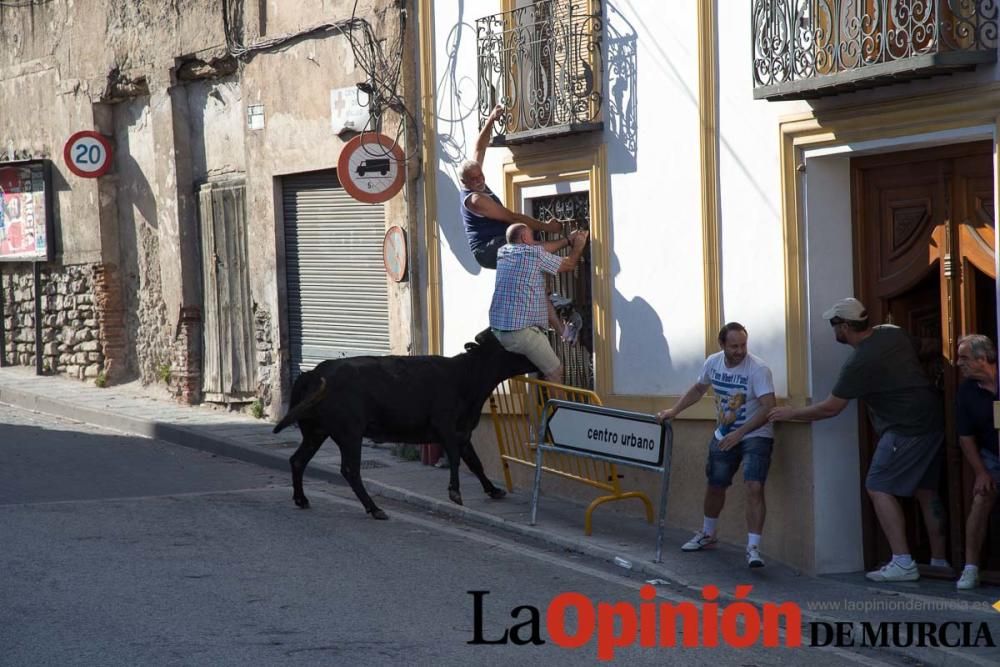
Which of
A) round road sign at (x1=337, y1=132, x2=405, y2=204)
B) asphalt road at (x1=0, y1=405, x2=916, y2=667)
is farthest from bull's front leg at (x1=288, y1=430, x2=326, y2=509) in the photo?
round road sign at (x1=337, y1=132, x2=405, y2=204)

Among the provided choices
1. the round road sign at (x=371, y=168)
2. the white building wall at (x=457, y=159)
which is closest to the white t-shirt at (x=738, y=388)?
the white building wall at (x=457, y=159)

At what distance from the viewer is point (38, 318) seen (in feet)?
69.3

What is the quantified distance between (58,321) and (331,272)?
6.54 m

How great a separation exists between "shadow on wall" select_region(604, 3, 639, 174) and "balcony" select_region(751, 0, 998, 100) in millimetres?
1818

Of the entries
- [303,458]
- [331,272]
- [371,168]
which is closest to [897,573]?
[303,458]

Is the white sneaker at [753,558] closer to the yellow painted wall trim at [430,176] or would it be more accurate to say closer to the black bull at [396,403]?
the black bull at [396,403]

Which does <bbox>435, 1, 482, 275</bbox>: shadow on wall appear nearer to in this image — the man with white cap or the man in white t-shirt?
the man in white t-shirt

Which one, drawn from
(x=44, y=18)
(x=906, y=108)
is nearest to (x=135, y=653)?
(x=906, y=108)

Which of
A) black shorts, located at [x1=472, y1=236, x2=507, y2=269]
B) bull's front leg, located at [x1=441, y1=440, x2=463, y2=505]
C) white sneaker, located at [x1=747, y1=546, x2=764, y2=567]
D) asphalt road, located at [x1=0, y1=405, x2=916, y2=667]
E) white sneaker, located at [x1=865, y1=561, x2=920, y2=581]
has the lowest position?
white sneaker, located at [x1=865, y1=561, x2=920, y2=581]

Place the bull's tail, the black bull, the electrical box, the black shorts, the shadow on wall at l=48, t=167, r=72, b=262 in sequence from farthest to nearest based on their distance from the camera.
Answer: the shadow on wall at l=48, t=167, r=72, b=262
the electrical box
the black shorts
the black bull
the bull's tail

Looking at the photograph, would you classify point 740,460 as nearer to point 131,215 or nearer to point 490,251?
point 490,251

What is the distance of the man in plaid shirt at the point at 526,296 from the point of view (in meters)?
11.8

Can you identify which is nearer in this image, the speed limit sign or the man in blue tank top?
the man in blue tank top

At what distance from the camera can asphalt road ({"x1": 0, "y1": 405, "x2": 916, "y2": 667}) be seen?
24.1 feet
